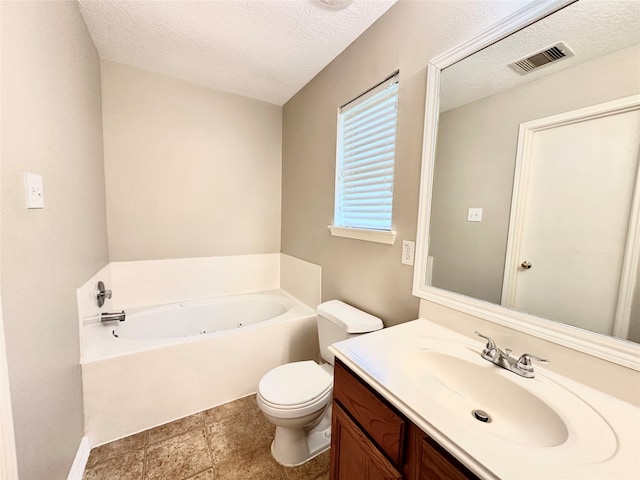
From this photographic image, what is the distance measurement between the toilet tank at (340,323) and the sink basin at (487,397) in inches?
19.0

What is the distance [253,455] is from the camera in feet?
4.50

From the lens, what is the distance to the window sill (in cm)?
138

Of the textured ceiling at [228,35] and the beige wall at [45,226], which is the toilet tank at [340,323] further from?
the textured ceiling at [228,35]

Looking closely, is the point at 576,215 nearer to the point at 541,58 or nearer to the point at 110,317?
the point at 541,58

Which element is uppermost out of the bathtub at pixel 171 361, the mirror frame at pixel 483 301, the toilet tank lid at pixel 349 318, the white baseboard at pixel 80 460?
the mirror frame at pixel 483 301

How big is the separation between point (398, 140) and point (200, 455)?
6.62 feet

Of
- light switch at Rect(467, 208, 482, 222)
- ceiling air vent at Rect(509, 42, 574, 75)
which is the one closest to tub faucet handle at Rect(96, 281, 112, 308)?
light switch at Rect(467, 208, 482, 222)

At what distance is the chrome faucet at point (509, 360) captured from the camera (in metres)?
0.78

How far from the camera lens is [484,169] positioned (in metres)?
1.06

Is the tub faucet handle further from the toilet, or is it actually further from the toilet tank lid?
the toilet tank lid

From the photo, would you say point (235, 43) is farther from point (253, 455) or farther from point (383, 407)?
point (253, 455)

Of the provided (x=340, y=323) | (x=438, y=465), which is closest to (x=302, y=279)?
(x=340, y=323)

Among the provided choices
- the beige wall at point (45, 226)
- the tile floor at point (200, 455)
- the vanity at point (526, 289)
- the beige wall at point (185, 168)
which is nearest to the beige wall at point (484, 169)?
the vanity at point (526, 289)

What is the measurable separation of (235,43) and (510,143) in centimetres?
174
